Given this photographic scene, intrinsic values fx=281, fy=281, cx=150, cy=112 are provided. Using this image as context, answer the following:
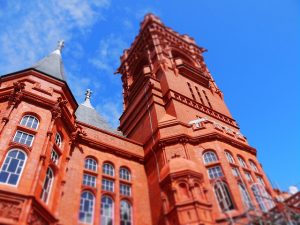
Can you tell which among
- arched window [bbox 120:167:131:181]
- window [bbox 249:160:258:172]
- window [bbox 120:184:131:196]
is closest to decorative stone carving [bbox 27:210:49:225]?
window [bbox 120:184:131:196]

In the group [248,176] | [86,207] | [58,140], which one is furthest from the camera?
[248,176]

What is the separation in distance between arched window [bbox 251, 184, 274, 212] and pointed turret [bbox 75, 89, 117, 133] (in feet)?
49.2

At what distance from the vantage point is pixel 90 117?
28547mm

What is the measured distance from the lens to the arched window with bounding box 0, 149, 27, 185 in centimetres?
1347

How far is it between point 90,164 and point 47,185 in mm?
4462

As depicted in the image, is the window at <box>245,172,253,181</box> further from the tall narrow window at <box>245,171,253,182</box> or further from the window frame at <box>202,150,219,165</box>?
the window frame at <box>202,150,219,165</box>

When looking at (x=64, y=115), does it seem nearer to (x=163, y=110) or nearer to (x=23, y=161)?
(x=23, y=161)

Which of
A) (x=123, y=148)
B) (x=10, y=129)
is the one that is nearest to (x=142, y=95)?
(x=123, y=148)

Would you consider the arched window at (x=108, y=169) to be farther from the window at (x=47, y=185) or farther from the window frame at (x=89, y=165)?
the window at (x=47, y=185)

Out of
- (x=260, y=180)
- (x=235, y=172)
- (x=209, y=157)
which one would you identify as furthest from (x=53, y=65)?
(x=260, y=180)

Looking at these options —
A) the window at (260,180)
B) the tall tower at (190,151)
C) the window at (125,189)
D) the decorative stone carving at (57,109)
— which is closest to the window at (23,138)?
the decorative stone carving at (57,109)

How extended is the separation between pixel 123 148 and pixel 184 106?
7.36 m

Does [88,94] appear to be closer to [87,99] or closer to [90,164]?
[87,99]

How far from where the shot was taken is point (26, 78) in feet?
63.0
